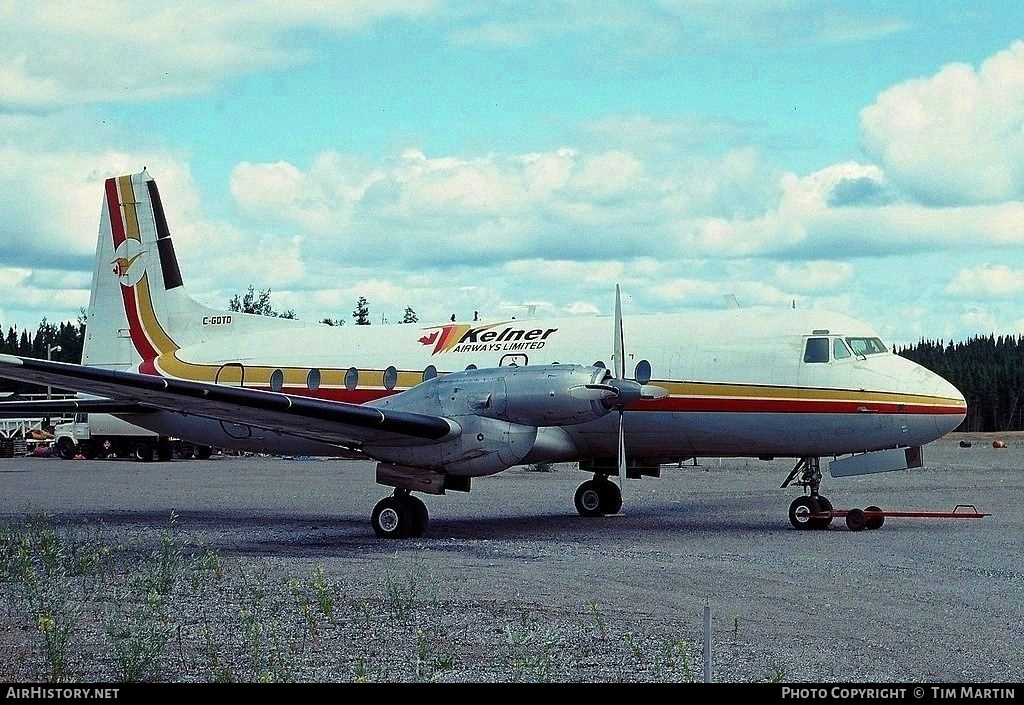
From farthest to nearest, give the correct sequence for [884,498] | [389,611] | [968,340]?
1. [968,340]
2. [884,498]
3. [389,611]

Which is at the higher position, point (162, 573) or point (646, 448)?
point (646, 448)

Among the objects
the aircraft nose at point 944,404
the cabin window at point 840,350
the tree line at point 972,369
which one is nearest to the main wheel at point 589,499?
the cabin window at point 840,350

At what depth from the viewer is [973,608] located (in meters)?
10.9

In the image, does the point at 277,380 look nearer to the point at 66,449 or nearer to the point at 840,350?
the point at 840,350

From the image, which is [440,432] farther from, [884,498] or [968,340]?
[968,340]

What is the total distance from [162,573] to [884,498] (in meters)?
17.4

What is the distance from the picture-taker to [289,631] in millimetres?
9641

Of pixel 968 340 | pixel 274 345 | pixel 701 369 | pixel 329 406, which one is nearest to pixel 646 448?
pixel 701 369

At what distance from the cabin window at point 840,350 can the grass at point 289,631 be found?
24.8 feet

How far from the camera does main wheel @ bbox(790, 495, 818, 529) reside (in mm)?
17891

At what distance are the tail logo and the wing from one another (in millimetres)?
7208

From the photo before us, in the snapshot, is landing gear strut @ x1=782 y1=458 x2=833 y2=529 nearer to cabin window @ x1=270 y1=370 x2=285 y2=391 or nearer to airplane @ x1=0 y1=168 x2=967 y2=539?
airplane @ x1=0 y1=168 x2=967 y2=539

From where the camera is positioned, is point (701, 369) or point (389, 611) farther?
point (701, 369)

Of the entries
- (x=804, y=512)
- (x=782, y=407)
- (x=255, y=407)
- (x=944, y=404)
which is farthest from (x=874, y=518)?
(x=255, y=407)
